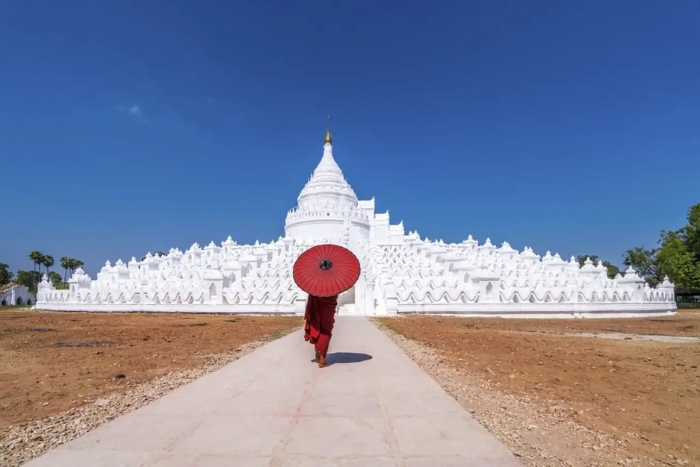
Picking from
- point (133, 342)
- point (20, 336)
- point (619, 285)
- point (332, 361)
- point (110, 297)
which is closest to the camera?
point (332, 361)

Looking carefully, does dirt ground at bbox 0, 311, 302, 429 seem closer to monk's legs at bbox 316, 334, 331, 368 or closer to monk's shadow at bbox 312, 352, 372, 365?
monk's legs at bbox 316, 334, 331, 368

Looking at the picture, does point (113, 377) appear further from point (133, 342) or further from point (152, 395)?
point (133, 342)

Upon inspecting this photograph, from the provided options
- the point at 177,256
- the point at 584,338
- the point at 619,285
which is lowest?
the point at 584,338

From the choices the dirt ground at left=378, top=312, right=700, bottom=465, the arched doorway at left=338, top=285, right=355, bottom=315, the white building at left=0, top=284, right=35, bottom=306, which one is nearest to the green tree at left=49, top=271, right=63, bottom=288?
the white building at left=0, top=284, right=35, bottom=306

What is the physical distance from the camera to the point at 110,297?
3412cm

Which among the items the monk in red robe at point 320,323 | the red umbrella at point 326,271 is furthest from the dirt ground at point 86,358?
the red umbrella at point 326,271

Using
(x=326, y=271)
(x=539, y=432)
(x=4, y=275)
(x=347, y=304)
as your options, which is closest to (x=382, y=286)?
(x=347, y=304)

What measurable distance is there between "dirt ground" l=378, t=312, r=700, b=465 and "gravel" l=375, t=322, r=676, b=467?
9.4 inches

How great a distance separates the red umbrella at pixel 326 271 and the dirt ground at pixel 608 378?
11.3 ft

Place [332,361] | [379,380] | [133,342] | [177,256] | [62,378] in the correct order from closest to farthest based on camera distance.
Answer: [379,380] → [62,378] → [332,361] → [133,342] → [177,256]

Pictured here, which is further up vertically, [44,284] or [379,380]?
[44,284]

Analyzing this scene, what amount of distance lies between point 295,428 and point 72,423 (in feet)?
10.5

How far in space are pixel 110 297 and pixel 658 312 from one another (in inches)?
1719

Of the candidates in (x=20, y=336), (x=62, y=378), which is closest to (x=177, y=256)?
(x=20, y=336)
